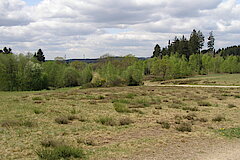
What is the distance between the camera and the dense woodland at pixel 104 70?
6125 centimetres

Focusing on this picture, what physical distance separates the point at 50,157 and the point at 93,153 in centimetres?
140

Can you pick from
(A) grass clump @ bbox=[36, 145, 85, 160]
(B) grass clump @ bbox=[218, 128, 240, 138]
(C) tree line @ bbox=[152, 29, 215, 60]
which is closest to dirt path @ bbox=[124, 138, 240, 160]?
(B) grass clump @ bbox=[218, 128, 240, 138]

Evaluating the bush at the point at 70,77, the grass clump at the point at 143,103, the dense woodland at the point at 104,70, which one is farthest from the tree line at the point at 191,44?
the grass clump at the point at 143,103

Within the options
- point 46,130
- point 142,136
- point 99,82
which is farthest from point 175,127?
point 99,82

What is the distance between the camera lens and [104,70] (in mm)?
83625

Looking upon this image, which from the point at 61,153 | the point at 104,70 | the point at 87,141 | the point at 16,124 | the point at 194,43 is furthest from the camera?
the point at 194,43

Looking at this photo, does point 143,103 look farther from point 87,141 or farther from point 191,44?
point 191,44

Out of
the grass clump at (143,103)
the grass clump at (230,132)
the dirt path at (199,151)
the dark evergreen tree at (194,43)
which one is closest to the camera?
the dirt path at (199,151)

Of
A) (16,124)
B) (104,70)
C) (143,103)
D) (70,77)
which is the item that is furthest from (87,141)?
(104,70)

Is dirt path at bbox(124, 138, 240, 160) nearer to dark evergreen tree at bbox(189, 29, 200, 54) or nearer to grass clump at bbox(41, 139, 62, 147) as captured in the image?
grass clump at bbox(41, 139, 62, 147)

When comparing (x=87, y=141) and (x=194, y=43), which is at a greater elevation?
(x=194, y=43)

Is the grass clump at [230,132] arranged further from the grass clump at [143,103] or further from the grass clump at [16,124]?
the grass clump at [16,124]

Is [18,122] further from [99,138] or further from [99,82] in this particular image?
[99,82]

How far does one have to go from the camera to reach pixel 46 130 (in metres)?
10.5
